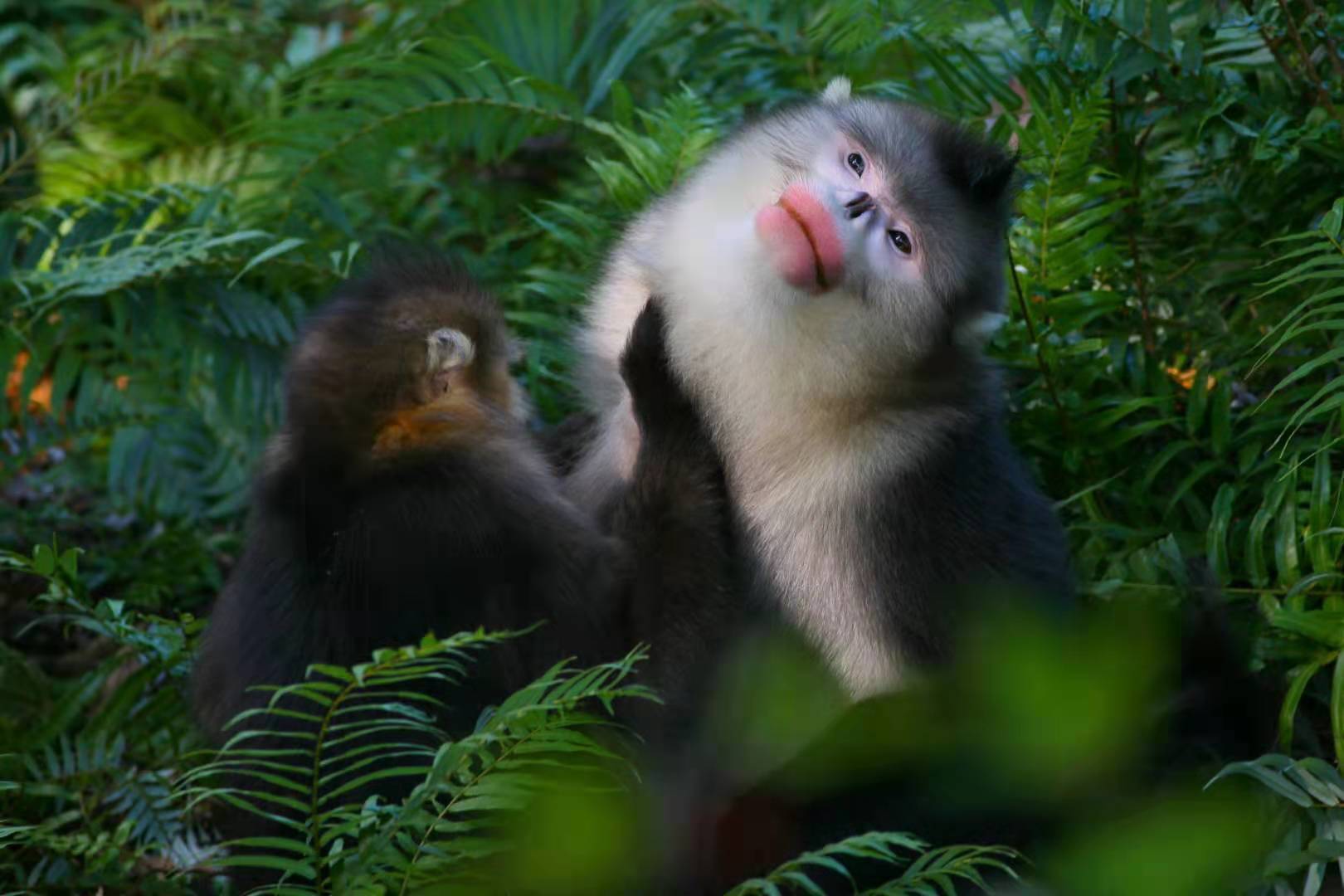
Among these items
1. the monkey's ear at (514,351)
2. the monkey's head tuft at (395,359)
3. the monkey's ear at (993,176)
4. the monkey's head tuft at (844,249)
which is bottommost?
the monkey's ear at (514,351)

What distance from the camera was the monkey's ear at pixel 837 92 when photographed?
3826 mm

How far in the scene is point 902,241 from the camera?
11.4ft

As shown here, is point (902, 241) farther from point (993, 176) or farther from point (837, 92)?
point (837, 92)

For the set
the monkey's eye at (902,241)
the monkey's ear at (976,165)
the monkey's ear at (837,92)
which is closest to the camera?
the monkey's eye at (902,241)

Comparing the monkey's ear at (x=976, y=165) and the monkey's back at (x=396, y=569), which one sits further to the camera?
the monkey's ear at (x=976, y=165)

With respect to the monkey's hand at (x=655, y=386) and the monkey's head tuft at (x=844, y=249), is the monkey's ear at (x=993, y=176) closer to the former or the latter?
the monkey's head tuft at (x=844, y=249)

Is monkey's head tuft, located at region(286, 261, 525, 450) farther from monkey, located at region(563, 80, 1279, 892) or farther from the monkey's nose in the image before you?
the monkey's nose

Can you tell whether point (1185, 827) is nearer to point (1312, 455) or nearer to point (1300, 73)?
point (1312, 455)

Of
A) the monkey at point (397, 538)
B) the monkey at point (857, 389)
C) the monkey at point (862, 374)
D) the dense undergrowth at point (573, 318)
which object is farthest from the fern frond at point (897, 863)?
the monkey at point (397, 538)

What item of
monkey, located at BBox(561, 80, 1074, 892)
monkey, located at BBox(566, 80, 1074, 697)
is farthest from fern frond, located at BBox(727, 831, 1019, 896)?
monkey, located at BBox(566, 80, 1074, 697)

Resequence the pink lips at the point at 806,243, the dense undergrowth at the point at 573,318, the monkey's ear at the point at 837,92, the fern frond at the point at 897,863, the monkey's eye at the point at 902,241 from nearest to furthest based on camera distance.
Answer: the fern frond at the point at 897,863, the dense undergrowth at the point at 573,318, the pink lips at the point at 806,243, the monkey's eye at the point at 902,241, the monkey's ear at the point at 837,92

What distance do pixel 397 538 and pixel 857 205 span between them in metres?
1.20

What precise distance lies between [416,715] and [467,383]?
3.18 feet

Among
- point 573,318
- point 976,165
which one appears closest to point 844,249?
point 976,165
